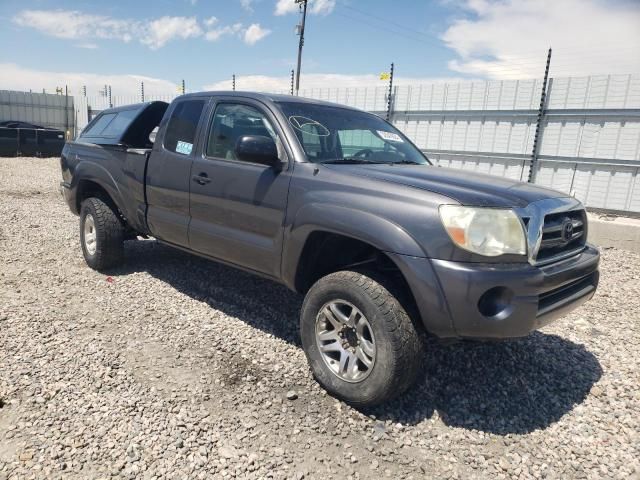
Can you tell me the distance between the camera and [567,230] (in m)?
2.87

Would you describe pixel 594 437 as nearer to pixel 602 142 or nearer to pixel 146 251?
pixel 146 251

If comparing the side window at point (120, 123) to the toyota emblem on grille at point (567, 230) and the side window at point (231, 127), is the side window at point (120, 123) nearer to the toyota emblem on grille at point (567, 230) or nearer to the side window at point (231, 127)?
the side window at point (231, 127)

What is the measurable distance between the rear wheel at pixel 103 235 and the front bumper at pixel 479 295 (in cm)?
351

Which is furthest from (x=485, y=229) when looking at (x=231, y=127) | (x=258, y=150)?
A: (x=231, y=127)

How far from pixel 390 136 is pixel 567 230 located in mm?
1698

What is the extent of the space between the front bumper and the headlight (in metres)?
0.09

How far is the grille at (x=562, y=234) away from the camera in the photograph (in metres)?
2.70

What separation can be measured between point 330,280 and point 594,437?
5.78 feet

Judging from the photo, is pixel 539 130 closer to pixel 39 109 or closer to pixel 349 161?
pixel 349 161

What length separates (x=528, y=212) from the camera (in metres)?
2.59

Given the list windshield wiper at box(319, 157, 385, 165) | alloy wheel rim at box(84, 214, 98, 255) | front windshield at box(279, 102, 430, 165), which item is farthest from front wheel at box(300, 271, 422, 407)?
alloy wheel rim at box(84, 214, 98, 255)

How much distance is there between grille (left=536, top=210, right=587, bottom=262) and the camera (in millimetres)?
2699

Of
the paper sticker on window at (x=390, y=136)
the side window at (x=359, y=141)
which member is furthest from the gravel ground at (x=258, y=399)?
the paper sticker on window at (x=390, y=136)

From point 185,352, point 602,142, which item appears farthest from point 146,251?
point 602,142
